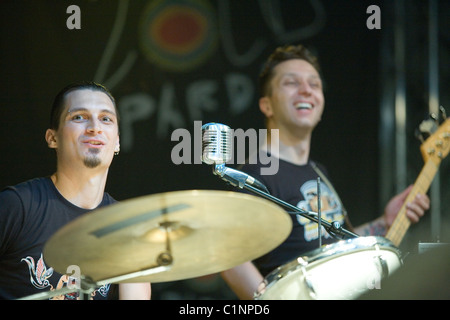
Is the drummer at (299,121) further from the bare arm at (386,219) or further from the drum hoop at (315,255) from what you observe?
the drum hoop at (315,255)

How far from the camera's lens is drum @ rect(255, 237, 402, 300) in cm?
178

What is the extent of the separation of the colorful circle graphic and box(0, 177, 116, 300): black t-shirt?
105 centimetres

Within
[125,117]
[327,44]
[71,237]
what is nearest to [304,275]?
[71,237]

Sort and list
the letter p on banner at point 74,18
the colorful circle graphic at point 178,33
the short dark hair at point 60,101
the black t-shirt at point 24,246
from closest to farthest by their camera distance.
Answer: the black t-shirt at point 24,246, the short dark hair at point 60,101, the letter p on banner at point 74,18, the colorful circle graphic at point 178,33

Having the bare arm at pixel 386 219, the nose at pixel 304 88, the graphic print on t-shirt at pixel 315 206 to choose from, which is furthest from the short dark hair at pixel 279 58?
the bare arm at pixel 386 219

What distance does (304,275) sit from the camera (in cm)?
179

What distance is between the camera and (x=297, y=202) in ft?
9.55

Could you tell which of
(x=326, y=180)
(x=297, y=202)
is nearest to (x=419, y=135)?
(x=326, y=180)

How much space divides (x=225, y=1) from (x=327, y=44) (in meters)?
0.64

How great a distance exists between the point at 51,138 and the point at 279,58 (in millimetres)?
1357

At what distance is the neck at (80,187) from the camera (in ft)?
7.70

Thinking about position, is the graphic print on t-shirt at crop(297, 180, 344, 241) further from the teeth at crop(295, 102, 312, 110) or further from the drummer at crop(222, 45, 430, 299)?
the teeth at crop(295, 102, 312, 110)

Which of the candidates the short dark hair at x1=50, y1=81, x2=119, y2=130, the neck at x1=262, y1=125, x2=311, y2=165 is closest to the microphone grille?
the short dark hair at x1=50, y1=81, x2=119, y2=130

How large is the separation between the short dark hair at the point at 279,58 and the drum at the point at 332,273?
1460 mm
